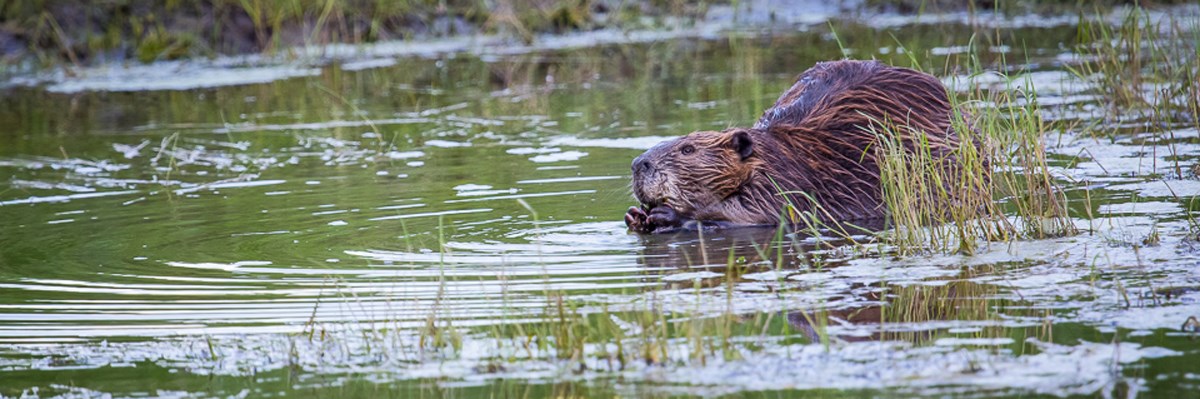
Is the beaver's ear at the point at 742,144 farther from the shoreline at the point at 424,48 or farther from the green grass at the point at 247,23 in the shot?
the green grass at the point at 247,23

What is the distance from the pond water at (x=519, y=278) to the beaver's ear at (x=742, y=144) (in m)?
0.31

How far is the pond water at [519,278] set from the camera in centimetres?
324

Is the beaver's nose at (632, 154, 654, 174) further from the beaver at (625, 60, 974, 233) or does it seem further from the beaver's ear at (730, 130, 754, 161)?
the beaver's ear at (730, 130, 754, 161)

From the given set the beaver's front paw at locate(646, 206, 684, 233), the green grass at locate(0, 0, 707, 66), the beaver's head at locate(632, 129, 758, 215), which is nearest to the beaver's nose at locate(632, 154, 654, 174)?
the beaver's head at locate(632, 129, 758, 215)

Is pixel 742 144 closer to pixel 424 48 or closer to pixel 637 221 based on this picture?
pixel 637 221

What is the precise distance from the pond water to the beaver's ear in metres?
0.31

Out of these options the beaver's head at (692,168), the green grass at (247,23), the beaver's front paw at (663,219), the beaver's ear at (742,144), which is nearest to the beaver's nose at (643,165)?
the beaver's head at (692,168)

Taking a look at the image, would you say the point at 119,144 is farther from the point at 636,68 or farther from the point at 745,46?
the point at 745,46

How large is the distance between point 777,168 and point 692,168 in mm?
283

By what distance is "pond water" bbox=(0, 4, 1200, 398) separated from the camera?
10.6 ft

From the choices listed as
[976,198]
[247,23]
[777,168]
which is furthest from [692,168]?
[247,23]

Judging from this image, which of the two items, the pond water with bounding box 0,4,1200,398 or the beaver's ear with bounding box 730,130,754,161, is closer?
the pond water with bounding box 0,4,1200,398

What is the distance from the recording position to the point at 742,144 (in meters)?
5.30

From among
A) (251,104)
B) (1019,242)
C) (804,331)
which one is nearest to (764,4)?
(251,104)
